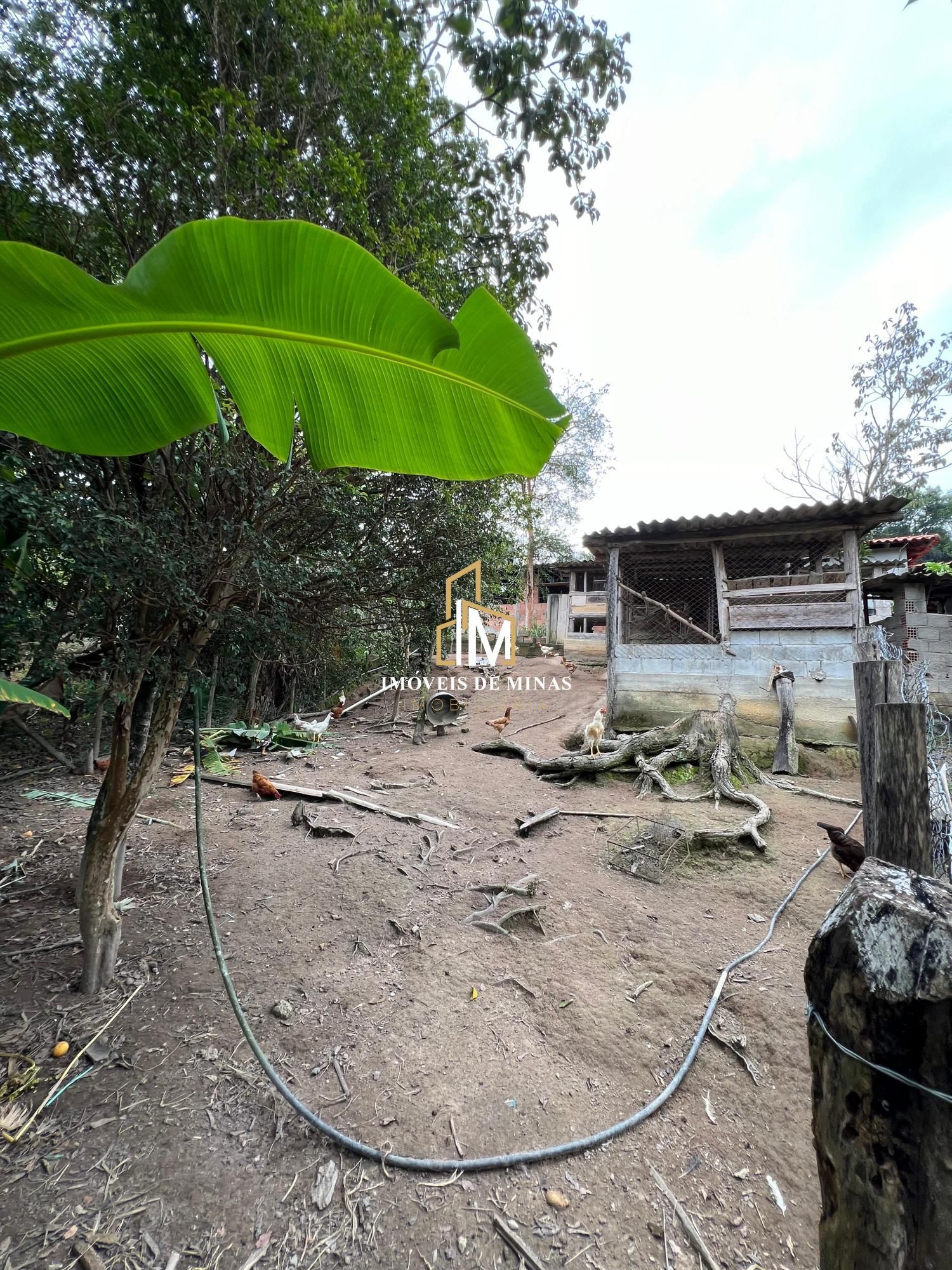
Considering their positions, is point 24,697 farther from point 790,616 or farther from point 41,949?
point 790,616

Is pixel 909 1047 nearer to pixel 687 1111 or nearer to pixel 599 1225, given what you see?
pixel 599 1225

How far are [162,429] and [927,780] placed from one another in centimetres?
302

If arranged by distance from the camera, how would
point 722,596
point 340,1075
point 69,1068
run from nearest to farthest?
point 69,1068
point 340,1075
point 722,596

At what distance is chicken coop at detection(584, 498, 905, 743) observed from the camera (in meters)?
6.59

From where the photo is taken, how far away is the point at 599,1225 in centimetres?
145

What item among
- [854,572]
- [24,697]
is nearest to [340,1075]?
[24,697]

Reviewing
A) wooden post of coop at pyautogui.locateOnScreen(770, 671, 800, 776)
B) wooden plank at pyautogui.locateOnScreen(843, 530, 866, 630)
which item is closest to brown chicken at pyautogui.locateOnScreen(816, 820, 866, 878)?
wooden post of coop at pyautogui.locateOnScreen(770, 671, 800, 776)

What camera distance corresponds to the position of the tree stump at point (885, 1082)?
67cm

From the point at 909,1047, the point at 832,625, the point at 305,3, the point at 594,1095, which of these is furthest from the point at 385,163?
the point at 832,625

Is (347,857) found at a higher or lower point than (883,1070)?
lower

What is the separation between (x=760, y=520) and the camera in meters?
6.85

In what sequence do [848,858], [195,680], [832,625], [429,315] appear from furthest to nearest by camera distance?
[832,625], [848,858], [195,680], [429,315]

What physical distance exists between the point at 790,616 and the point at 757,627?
44cm

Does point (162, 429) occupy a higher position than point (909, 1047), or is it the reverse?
point (162, 429)
